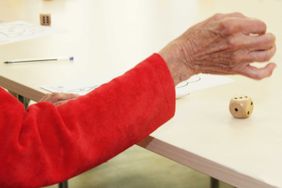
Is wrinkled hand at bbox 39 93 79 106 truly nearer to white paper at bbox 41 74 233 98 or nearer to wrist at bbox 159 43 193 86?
white paper at bbox 41 74 233 98

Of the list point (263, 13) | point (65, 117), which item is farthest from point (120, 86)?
point (263, 13)

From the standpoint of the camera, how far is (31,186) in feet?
2.15

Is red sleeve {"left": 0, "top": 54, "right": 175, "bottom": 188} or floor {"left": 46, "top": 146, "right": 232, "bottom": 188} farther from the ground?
red sleeve {"left": 0, "top": 54, "right": 175, "bottom": 188}

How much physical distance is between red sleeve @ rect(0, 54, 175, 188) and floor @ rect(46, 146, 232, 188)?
4.16 ft

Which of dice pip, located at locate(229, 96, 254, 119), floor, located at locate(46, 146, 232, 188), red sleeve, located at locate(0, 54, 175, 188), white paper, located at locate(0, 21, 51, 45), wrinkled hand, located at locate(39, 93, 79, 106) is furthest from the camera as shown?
floor, located at locate(46, 146, 232, 188)

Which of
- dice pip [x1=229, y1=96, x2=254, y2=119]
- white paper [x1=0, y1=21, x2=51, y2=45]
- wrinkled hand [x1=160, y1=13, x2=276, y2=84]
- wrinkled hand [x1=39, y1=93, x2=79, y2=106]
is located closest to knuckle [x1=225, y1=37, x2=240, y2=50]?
wrinkled hand [x1=160, y1=13, x2=276, y2=84]

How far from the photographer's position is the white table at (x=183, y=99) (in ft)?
2.19

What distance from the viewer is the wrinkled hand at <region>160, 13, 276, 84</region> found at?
0.71 meters

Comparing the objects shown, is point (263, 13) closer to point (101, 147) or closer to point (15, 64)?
point (15, 64)

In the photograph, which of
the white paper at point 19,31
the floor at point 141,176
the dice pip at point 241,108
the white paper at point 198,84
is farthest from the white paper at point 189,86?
the floor at point 141,176

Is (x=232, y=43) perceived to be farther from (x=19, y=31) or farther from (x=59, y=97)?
(x=19, y=31)

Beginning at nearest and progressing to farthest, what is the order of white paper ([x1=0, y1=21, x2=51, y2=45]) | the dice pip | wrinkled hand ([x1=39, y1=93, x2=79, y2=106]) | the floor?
the dice pip, wrinkled hand ([x1=39, y1=93, x2=79, y2=106]), white paper ([x1=0, y1=21, x2=51, y2=45]), the floor

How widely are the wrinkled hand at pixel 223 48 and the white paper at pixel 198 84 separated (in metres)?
0.17

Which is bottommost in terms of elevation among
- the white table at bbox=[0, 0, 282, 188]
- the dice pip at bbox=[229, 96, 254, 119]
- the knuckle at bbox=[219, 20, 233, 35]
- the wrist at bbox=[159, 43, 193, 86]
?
the white table at bbox=[0, 0, 282, 188]
